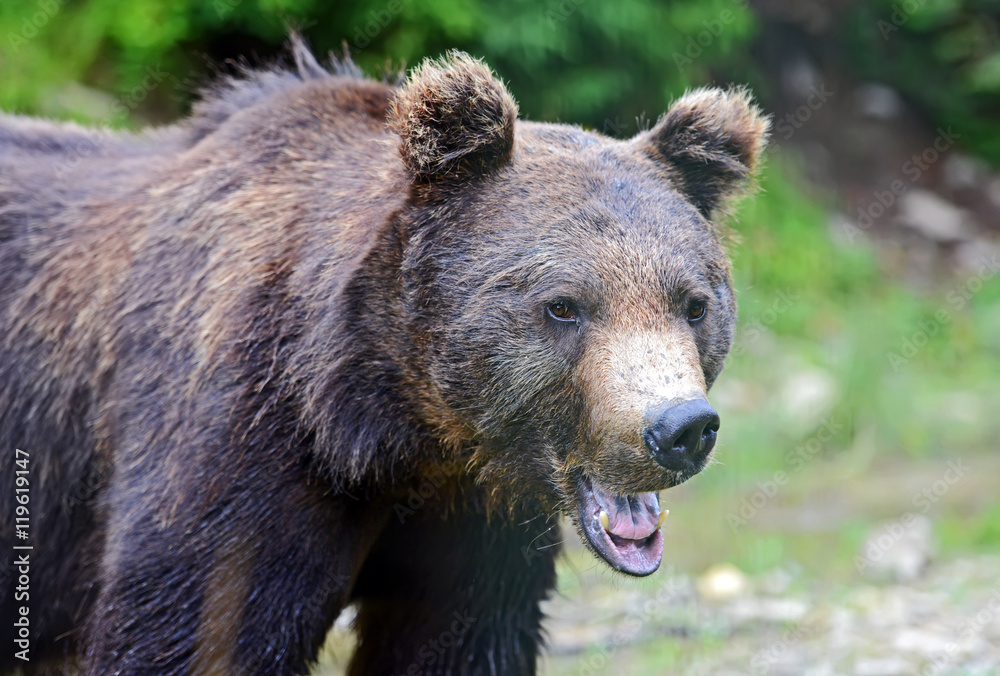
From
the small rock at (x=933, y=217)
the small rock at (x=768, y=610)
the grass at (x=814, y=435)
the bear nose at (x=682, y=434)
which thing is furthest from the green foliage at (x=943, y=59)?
the bear nose at (x=682, y=434)

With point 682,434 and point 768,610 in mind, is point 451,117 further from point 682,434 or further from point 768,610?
point 768,610

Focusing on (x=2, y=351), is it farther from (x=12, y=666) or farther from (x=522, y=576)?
(x=522, y=576)

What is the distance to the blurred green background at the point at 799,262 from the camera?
661 cm

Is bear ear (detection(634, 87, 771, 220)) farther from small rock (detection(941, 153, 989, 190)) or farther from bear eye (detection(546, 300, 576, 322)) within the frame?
small rock (detection(941, 153, 989, 190))

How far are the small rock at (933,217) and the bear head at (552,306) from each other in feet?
34.8

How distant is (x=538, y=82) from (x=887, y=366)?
13.2 ft

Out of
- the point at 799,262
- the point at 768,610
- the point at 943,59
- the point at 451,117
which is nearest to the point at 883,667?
the point at 768,610

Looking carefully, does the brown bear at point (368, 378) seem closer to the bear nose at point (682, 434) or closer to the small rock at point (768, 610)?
the bear nose at point (682, 434)

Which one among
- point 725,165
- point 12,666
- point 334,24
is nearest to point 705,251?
point 725,165

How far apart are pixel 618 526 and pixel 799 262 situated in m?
8.88

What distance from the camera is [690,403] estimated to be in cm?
326

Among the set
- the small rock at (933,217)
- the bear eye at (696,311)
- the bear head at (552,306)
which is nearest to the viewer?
the bear head at (552,306)

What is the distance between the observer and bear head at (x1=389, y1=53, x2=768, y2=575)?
11.5 feet

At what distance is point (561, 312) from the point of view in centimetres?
362
